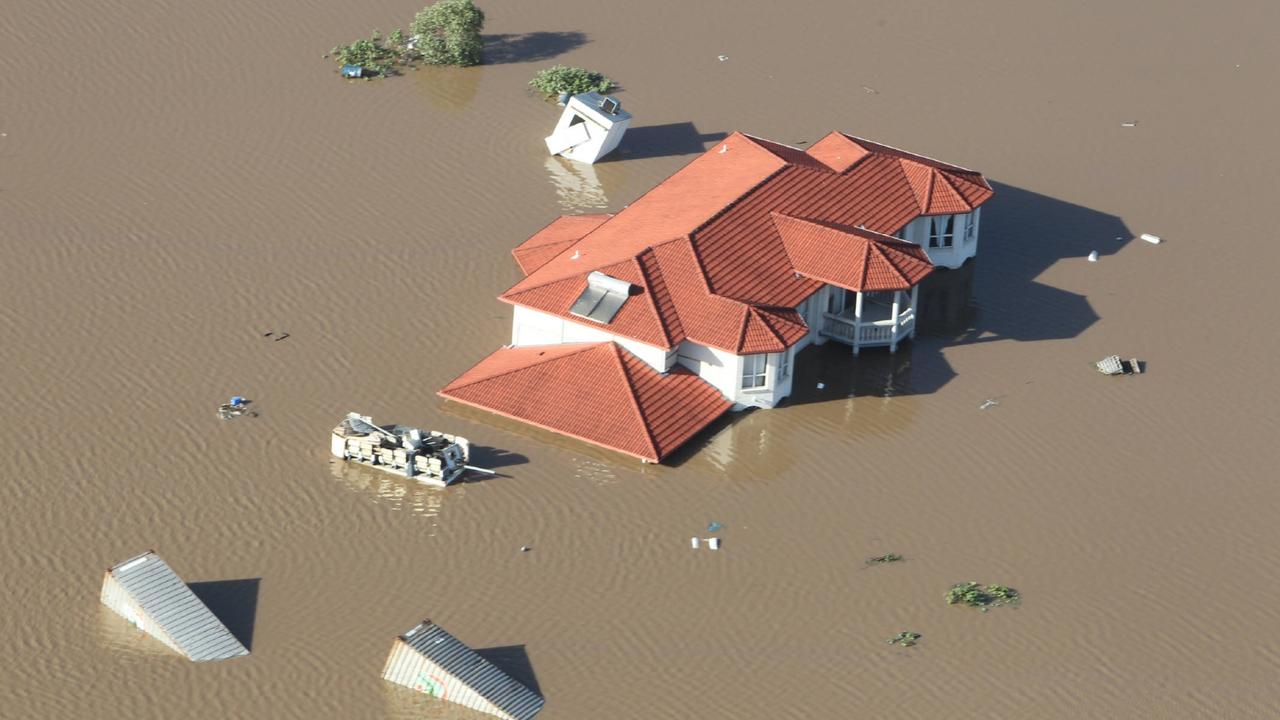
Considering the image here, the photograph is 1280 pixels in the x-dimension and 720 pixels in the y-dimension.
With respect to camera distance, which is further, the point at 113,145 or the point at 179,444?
the point at 113,145

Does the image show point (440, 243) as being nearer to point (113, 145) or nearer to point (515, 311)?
point (515, 311)

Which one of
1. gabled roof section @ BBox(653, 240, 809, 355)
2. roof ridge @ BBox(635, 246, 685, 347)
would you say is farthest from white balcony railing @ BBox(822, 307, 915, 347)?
roof ridge @ BBox(635, 246, 685, 347)

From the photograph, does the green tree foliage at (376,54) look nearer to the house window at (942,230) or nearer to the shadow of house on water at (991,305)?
the house window at (942,230)

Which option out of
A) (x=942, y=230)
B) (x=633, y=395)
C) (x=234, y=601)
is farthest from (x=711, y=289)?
(x=234, y=601)

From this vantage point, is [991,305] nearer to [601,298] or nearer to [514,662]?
[601,298]

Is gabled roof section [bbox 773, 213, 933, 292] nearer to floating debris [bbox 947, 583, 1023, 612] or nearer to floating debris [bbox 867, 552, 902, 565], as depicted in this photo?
floating debris [bbox 867, 552, 902, 565]

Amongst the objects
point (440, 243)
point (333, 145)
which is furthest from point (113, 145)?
point (440, 243)

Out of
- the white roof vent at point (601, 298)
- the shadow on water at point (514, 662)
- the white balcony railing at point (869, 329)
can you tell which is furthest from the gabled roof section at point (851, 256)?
the shadow on water at point (514, 662)
